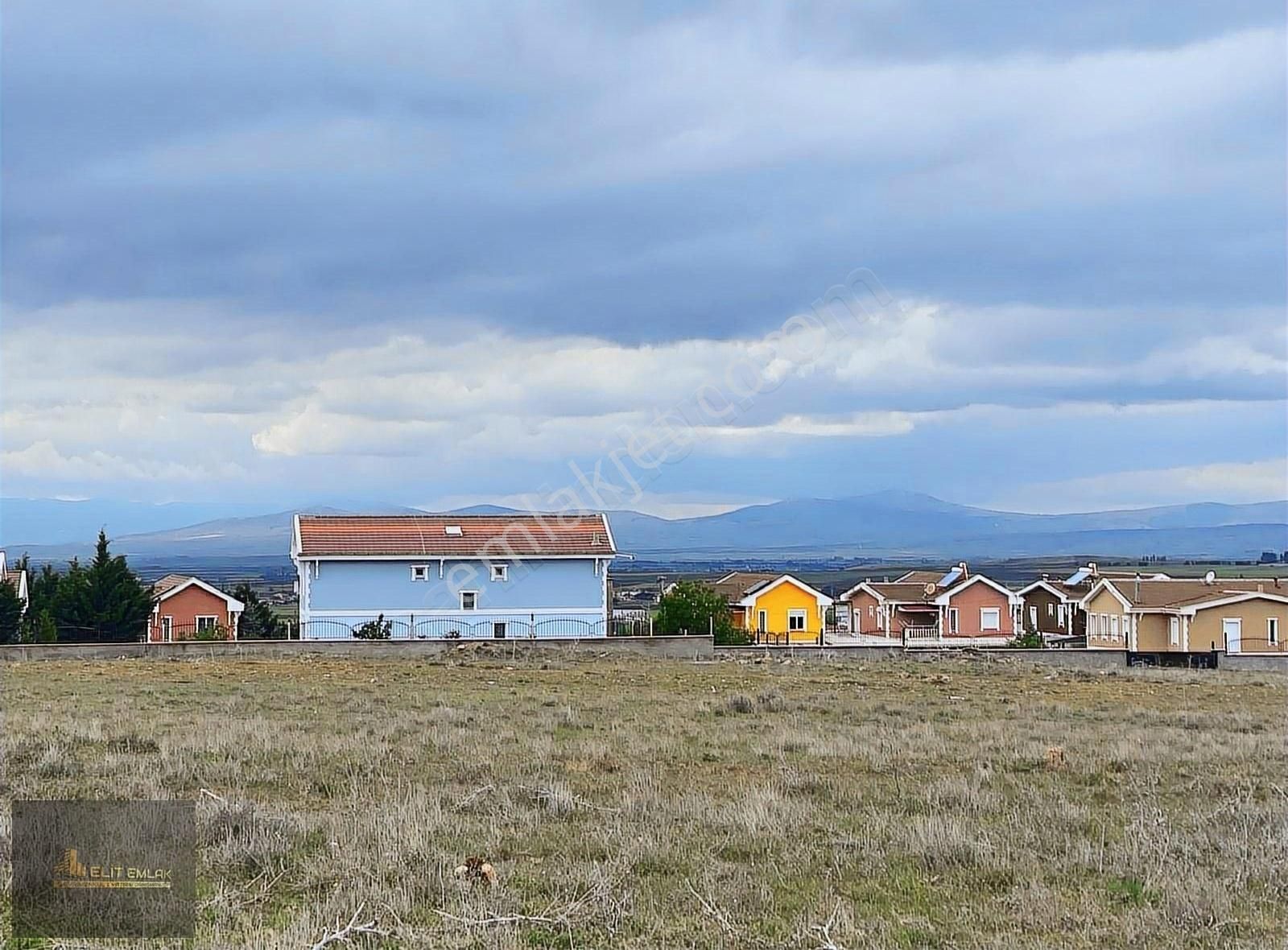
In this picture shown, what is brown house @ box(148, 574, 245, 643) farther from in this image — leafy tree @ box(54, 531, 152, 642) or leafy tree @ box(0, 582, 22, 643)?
leafy tree @ box(54, 531, 152, 642)

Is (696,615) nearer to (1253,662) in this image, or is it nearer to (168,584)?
(1253,662)

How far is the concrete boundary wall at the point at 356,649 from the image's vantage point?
97.5 ft

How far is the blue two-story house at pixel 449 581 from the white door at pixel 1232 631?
83.4ft

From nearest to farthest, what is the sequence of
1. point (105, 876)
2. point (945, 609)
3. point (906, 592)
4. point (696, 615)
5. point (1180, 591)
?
point (105, 876), point (696, 615), point (1180, 591), point (945, 609), point (906, 592)

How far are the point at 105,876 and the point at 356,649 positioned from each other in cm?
2589

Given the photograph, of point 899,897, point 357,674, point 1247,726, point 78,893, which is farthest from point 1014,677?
point 78,893

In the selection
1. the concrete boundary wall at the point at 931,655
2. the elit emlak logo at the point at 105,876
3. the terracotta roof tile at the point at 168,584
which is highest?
the terracotta roof tile at the point at 168,584

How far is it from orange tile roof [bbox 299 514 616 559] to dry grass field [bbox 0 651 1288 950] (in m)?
26.6

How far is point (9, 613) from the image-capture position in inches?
1639

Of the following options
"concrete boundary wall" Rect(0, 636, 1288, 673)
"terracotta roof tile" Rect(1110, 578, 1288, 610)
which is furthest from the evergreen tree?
"terracotta roof tile" Rect(1110, 578, 1288, 610)

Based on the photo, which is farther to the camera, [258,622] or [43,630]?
[258,622]

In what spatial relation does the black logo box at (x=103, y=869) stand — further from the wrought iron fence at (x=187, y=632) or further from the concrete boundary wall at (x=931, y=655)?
the wrought iron fence at (x=187, y=632)

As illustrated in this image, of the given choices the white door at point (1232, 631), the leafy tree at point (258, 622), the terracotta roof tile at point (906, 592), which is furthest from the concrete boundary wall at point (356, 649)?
the terracotta roof tile at point (906, 592)

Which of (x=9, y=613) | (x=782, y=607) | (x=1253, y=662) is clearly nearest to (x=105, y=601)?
(x=9, y=613)
